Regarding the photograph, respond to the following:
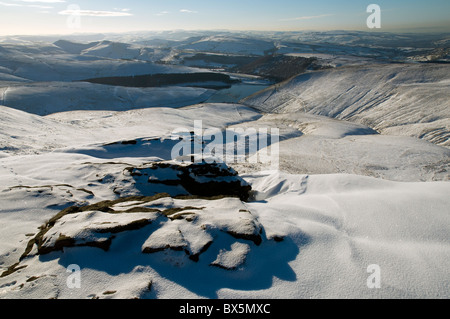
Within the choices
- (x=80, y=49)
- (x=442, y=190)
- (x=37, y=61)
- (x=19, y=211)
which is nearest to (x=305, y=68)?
(x=442, y=190)

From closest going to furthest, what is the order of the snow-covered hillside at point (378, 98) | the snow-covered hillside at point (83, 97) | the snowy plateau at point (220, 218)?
the snowy plateau at point (220, 218) → the snow-covered hillside at point (378, 98) → the snow-covered hillside at point (83, 97)

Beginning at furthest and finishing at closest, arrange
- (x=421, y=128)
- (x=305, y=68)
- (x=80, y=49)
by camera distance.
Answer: (x=80, y=49)
(x=305, y=68)
(x=421, y=128)

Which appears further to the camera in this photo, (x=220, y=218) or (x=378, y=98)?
(x=378, y=98)

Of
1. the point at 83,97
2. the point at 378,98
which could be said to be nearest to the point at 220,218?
the point at 378,98

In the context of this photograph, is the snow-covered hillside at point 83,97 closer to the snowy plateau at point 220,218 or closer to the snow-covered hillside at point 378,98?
the snow-covered hillside at point 378,98

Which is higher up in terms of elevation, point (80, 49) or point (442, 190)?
point (80, 49)

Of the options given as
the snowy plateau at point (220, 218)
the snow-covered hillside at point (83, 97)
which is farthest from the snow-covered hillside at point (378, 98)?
the snow-covered hillside at point (83, 97)

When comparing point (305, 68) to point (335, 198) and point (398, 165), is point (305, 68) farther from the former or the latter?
point (335, 198)

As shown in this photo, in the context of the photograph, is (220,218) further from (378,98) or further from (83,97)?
(83,97)

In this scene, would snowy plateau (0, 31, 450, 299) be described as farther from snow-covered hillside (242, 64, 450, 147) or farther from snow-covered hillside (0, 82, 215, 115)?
snow-covered hillside (0, 82, 215, 115)

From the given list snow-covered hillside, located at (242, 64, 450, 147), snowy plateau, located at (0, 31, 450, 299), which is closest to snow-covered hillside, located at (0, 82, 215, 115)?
snow-covered hillside, located at (242, 64, 450, 147)
